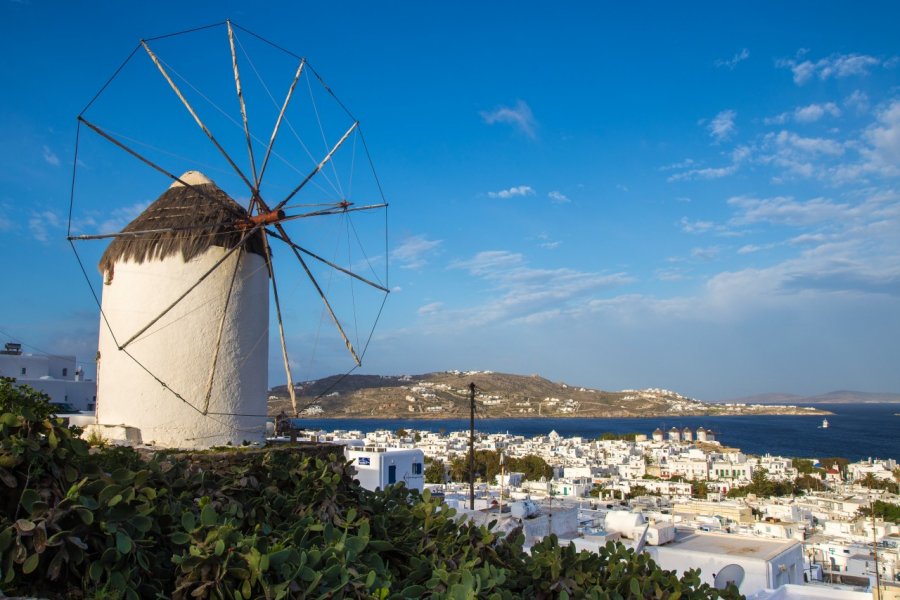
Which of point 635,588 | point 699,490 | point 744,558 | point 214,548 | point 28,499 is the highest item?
point 28,499

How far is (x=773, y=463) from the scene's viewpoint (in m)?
66.5

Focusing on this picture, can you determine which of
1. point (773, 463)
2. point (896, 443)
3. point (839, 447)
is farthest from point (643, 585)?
point (896, 443)

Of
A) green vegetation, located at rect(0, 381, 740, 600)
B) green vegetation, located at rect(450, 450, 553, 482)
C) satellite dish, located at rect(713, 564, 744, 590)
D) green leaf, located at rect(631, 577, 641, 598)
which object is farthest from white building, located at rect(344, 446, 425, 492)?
green vegetation, located at rect(450, 450, 553, 482)

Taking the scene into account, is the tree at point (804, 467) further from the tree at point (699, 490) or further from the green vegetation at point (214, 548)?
the green vegetation at point (214, 548)

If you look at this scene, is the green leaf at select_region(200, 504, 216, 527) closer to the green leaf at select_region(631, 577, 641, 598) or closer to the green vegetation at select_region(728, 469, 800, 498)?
the green leaf at select_region(631, 577, 641, 598)

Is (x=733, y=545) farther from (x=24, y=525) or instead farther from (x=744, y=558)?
(x=24, y=525)

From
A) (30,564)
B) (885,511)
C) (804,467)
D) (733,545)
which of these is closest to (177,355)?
(30,564)

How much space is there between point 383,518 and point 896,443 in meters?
137

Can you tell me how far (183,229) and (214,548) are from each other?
20.6 feet

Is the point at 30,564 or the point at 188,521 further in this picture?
the point at 188,521

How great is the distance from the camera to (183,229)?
9445 mm

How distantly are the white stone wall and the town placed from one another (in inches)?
173

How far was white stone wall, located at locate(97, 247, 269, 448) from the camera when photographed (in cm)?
934

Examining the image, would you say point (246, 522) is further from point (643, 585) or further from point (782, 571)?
point (782, 571)
